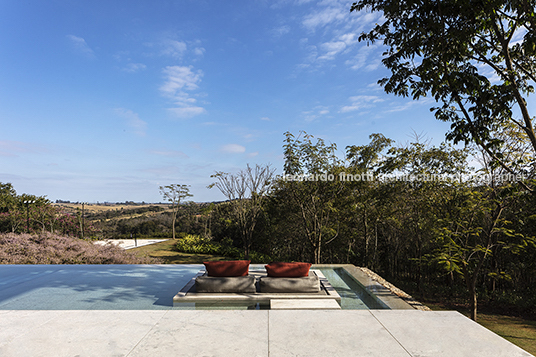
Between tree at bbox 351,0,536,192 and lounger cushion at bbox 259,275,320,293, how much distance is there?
2.88 metres

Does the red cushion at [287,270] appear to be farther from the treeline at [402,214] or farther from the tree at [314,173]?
the tree at [314,173]

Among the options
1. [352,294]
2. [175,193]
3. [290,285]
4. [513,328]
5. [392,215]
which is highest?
[175,193]

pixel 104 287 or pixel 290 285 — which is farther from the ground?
pixel 290 285

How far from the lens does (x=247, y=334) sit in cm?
280

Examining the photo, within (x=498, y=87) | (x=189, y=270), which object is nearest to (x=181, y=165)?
(x=189, y=270)

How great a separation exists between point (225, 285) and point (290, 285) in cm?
92

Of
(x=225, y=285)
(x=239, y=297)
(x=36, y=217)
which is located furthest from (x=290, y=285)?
(x=36, y=217)

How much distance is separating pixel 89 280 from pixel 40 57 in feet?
29.2

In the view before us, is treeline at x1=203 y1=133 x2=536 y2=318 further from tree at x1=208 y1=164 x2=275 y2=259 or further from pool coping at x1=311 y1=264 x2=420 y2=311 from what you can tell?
pool coping at x1=311 y1=264 x2=420 y2=311

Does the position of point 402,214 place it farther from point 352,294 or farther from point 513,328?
point 352,294

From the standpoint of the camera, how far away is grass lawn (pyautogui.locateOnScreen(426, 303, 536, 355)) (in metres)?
6.17

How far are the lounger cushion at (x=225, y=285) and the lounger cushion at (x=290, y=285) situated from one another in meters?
0.21

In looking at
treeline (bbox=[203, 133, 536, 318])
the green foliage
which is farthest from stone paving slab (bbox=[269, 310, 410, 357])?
the green foliage

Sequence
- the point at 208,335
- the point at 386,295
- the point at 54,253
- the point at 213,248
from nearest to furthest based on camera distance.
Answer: the point at 208,335 → the point at 386,295 → the point at 54,253 → the point at 213,248
